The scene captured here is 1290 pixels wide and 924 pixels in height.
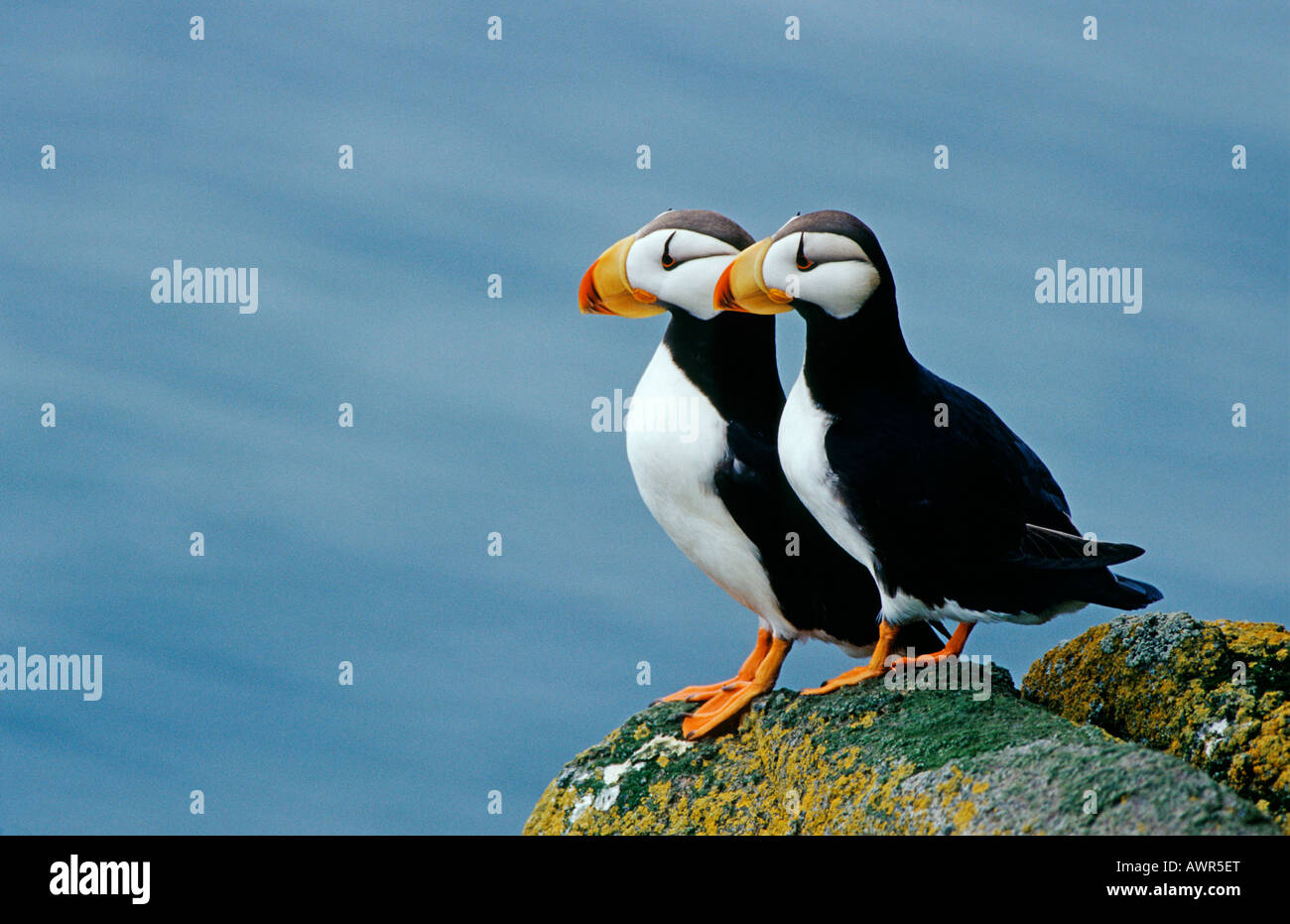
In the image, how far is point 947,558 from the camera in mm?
5883

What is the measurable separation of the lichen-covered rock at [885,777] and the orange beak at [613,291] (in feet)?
6.16

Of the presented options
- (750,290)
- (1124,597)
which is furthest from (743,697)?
(750,290)

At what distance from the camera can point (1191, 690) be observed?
6266mm

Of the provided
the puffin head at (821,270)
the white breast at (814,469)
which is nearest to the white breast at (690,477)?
the white breast at (814,469)

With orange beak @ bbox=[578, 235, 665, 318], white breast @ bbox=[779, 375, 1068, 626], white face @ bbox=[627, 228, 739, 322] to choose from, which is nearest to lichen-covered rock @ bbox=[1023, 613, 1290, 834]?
white breast @ bbox=[779, 375, 1068, 626]

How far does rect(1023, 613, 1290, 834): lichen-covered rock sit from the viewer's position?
5.86 m

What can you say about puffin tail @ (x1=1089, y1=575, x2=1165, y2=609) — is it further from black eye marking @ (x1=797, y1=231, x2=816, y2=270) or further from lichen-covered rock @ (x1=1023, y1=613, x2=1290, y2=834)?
black eye marking @ (x1=797, y1=231, x2=816, y2=270)

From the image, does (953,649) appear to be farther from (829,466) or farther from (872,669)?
(829,466)

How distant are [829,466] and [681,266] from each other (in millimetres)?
1189

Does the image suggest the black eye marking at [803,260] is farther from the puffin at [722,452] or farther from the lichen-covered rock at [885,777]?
the lichen-covered rock at [885,777]

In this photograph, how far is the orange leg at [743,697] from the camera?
21.6 feet
